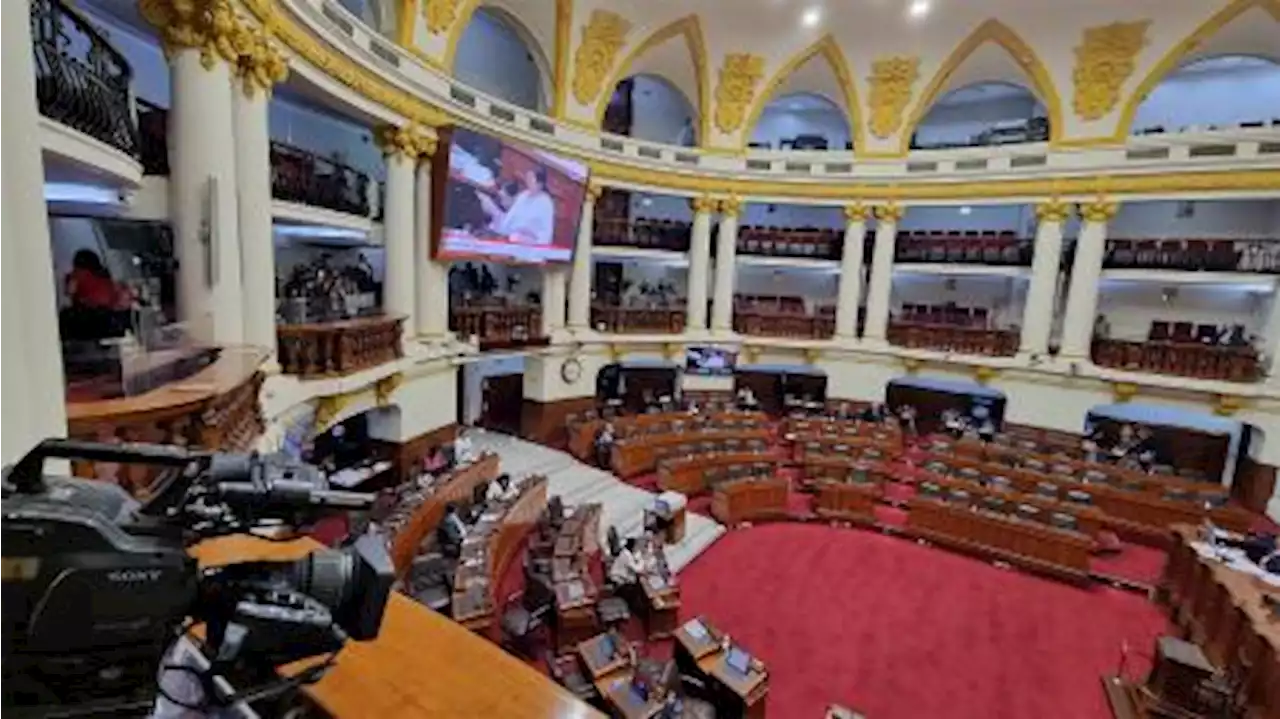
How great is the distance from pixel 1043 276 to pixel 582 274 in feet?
38.2

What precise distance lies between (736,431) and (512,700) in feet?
43.6

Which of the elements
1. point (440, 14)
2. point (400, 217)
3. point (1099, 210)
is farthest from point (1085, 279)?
point (400, 217)

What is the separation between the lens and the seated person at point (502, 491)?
384 inches

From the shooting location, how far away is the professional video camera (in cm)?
117

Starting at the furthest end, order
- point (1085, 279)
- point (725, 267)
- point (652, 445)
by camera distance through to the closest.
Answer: point (725, 267), point (1085, 279), point (652, 445)

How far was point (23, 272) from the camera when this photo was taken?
2332mm

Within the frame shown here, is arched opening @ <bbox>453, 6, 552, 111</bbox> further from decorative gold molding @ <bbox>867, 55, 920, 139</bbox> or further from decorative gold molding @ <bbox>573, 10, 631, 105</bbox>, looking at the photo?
decorative gold molding @ <bbox>867, 55, 920, 139</bbox>

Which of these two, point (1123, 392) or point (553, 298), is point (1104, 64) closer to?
point (1123, 392)

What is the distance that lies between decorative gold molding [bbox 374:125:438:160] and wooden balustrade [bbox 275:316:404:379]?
316 cm

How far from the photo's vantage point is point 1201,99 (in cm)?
1628

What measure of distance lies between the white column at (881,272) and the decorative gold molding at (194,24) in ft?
51.1

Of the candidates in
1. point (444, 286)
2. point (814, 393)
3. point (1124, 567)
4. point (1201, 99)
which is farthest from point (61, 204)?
point (1201, 99)

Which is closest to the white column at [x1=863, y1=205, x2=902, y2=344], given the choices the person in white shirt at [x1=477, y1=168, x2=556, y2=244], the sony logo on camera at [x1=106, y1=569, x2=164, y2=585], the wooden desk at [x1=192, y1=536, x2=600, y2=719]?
the person in white shirt at [x1=477, y1=168, x2=556, y2=244]

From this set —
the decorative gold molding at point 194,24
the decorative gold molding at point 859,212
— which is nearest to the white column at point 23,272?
the decorative gold molding at point 194,24
